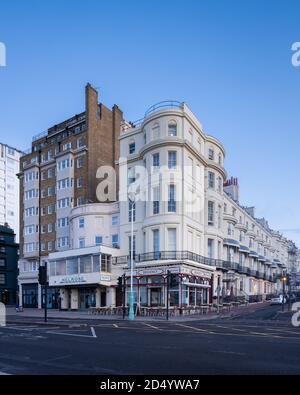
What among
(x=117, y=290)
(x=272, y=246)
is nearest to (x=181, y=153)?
(x=117, y=290)

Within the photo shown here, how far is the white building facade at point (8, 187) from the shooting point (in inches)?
4968

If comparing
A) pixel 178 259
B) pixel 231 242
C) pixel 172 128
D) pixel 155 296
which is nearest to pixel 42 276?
pixel 178 259

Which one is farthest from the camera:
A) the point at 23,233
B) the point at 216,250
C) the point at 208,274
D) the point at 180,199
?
the point at 23,233

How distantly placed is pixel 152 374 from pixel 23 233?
2296 inches

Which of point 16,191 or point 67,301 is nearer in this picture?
point 67,301

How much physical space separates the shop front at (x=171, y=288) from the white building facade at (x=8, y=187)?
92.6 m

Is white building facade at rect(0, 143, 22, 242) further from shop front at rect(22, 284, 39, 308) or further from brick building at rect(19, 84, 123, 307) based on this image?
shop front at rect(22, 284, 39, 308)

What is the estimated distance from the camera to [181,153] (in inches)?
1657

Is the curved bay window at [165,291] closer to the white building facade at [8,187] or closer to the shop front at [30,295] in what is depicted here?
the shop front at [30,295]

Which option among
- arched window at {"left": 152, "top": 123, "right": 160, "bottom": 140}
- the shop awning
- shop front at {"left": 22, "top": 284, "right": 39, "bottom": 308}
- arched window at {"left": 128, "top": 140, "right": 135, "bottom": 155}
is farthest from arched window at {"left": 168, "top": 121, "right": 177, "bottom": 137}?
shop front at {"left": 22, "top": 284, "right": 39, "bottom": 308}

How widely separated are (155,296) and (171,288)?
2.96 meters

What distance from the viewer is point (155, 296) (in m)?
41.1

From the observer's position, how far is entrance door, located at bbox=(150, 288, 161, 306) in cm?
4075

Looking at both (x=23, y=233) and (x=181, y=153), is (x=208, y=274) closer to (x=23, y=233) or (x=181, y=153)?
(x=181, y=153)
